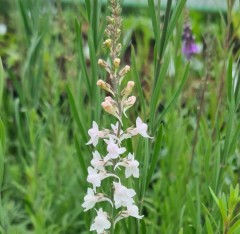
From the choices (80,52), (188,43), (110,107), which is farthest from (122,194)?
(188,43)

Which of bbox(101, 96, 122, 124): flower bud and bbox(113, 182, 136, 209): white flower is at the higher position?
bbox(101, 96, 122, 124): flower bud

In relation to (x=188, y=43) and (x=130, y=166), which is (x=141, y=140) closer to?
(x=130, y=166)

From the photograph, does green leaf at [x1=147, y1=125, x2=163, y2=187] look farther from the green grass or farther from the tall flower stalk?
the tall flower stalk

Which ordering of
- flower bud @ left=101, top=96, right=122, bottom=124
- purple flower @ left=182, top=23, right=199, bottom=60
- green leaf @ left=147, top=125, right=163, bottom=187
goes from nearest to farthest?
flower bud @ left=101, top=96, right=122, bottom=124
green leaf @ left=147, top=125, right=163, bottom=187
purple flower @ left=182, top=23, right=199, bottom=60

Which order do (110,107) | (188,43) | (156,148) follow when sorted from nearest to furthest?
(110,107), (156,148), (188,43)

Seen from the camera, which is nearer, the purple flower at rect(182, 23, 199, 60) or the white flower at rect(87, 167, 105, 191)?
the white flower at rect(87, 167, 105, 191)

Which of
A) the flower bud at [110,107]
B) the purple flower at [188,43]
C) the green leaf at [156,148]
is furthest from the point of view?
the purple flower at [188,43]

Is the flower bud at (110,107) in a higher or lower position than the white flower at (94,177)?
higher

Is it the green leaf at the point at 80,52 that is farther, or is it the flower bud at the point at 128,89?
the green leaf at the point at 80,52

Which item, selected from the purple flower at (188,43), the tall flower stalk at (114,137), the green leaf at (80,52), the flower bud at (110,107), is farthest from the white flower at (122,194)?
the purple flower at (188,43)

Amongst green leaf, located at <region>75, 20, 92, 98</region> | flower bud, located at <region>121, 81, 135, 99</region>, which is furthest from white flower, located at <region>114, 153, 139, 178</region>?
green leaf, located at <region>75, 20, 92, 98</region>

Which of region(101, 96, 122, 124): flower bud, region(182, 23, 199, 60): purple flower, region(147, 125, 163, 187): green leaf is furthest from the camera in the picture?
region(182, 23, 199, 60): purple flower

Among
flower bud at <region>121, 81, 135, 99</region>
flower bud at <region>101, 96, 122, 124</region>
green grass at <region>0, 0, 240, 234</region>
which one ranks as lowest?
green grass at <region>0, 0, 240, 234</region>

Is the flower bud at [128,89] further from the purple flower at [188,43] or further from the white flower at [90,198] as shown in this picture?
the purple flower at [188,43]
